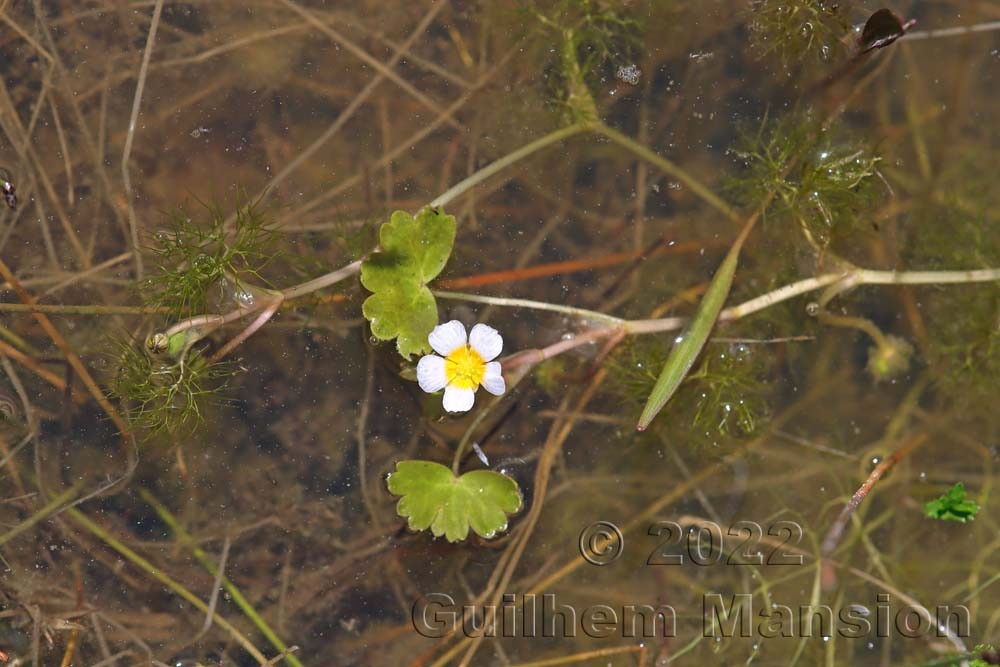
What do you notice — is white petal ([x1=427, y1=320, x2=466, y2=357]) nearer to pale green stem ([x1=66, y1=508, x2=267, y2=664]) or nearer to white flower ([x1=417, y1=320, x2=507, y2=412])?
white flower ([x1=417, y1=320, x2=507, y2=412])

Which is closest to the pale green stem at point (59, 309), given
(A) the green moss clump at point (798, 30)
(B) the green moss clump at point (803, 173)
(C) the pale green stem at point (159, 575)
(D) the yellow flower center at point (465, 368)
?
(C) the pale green stem at point (159, 575)

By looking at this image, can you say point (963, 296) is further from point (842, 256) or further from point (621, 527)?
point (621, 527)

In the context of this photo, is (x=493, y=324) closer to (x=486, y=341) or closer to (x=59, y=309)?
(x=486, y=341)

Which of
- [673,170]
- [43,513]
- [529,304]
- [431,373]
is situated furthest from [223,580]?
[673,170]

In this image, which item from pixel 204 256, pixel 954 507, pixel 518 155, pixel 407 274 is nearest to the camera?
pixel 407 274

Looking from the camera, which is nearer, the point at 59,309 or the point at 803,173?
the point at 59,309

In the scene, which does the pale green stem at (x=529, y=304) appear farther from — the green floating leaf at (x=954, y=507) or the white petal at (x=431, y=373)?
the green floating leaf at (x=954, y=507)
